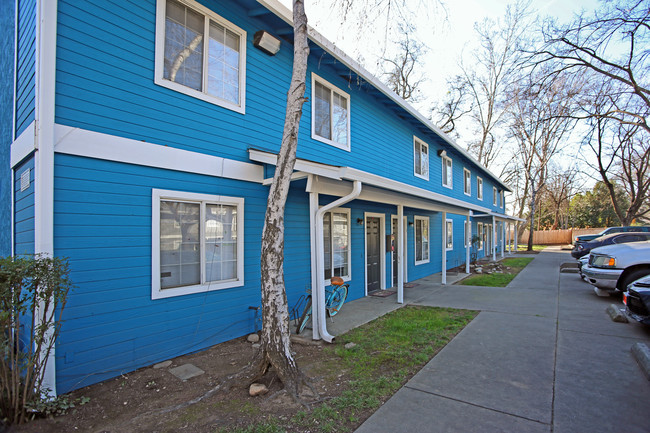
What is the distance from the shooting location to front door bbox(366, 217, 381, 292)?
9102 mm

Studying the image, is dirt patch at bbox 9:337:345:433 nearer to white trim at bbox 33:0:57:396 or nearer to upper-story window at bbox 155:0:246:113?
white trim at bbox 33:0:57:396

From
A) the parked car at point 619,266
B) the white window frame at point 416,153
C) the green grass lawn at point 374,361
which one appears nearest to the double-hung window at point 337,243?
the green grass lawn at point 374,361

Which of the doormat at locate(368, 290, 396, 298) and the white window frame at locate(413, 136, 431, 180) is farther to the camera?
the white window frame at locate(413, 136, 431, 180)

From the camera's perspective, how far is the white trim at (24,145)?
353cm

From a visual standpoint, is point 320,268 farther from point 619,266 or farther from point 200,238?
point 619,266

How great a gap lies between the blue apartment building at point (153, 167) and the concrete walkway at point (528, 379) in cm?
221

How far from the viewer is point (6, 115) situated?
514 centimetres

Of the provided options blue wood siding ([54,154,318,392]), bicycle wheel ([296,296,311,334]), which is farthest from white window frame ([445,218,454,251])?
blue wood siding ([54,154,318,392])

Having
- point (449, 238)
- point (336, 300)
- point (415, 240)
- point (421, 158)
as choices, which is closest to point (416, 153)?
point (421, 158)

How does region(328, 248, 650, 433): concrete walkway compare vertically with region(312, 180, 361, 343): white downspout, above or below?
below

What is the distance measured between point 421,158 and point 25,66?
35.7 feet

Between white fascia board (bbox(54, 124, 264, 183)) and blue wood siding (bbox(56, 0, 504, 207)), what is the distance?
10 cm

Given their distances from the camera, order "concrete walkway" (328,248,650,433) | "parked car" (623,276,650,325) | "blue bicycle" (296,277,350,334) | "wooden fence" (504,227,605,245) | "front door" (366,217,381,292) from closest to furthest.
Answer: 1. "concrete walkway" (328,248,650,433)
2. "parked car" (623,276,650,325)
3. "blue bicycle" (296,277,350,334)
4. "front door" (366,217,381,292)
5. "wooden fence" (504,227,605,245)

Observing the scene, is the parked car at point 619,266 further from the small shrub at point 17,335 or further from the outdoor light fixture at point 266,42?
the small shrub at point 17,335
